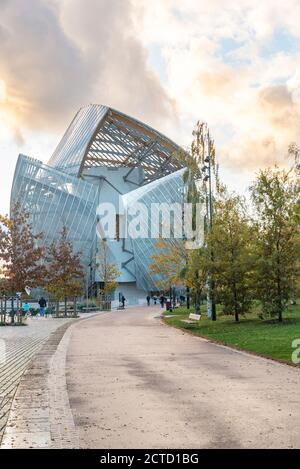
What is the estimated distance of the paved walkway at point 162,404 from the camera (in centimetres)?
635

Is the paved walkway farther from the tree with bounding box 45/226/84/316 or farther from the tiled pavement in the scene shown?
the tree with bounding box 45/226/84/316

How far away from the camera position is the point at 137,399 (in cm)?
870

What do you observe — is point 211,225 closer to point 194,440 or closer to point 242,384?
point 242,384

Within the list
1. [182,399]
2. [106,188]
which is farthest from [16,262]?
[106,188]

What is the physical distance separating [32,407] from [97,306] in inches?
1987

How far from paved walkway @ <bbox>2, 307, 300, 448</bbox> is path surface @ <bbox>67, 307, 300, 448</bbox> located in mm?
12

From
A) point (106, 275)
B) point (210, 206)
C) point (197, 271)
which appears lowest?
point (197, 271)

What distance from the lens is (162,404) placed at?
27.2 feet

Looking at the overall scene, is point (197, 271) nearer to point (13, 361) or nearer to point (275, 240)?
point (275, 240)

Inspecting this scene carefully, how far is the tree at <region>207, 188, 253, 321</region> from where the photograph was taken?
90.0ft

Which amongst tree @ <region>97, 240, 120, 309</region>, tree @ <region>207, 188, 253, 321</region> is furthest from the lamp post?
tree @ <region>97, 240, 120, 309</region>

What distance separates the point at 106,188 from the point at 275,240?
65.0 metres

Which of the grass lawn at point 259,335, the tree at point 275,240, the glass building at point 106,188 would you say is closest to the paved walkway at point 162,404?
the grass lawn at point 259,335

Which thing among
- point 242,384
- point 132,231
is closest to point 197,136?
point 242,384
